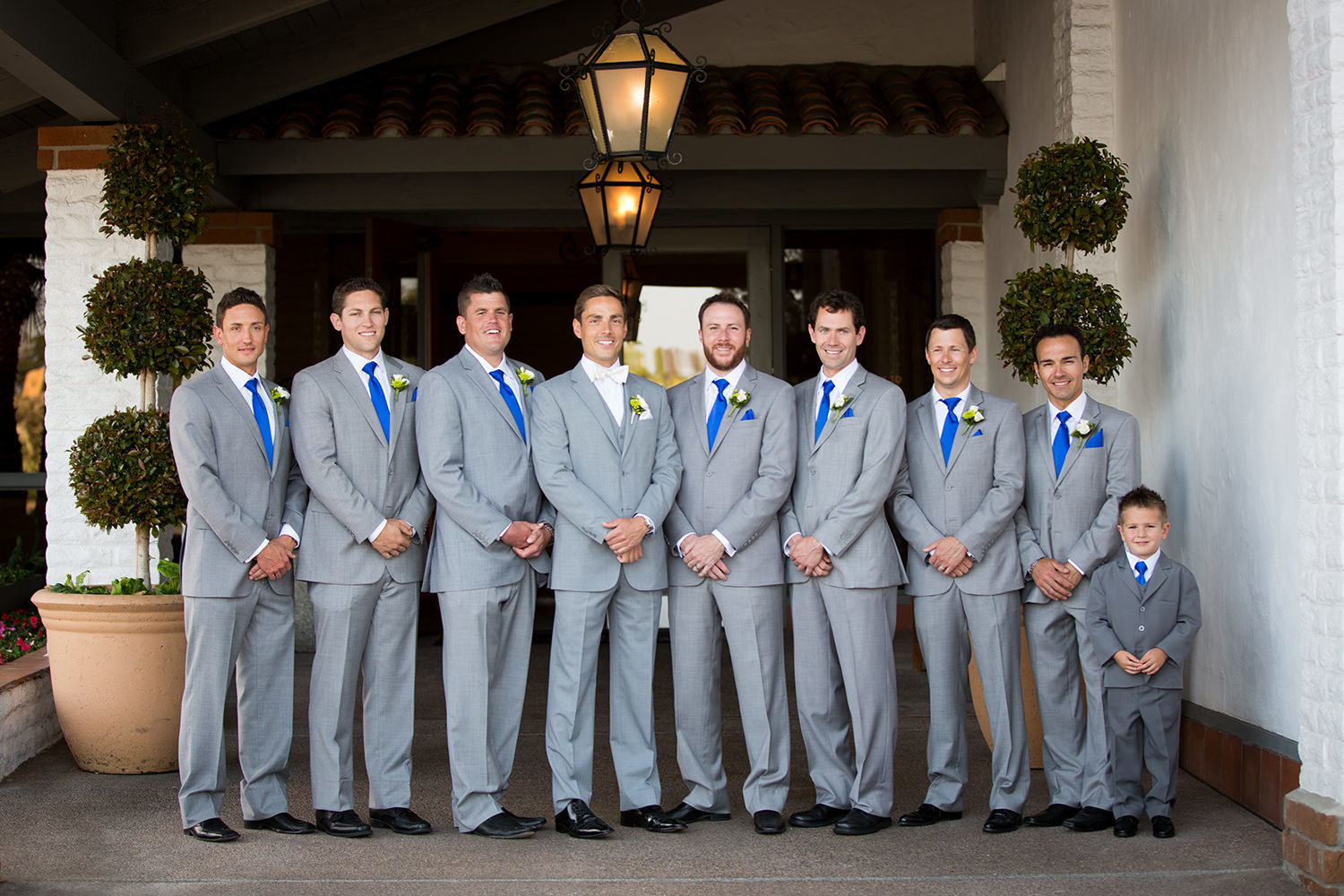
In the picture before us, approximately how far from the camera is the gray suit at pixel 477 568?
4344 mm

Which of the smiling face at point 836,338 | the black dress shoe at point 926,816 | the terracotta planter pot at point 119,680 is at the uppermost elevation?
the smiling face at point 836,338

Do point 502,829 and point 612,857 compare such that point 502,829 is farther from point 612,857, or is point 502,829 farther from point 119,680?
point 119,680

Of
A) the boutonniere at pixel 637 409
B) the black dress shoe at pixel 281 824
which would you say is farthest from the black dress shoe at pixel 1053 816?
the black dress shoe at pixel 281 824

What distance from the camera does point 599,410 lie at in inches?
176

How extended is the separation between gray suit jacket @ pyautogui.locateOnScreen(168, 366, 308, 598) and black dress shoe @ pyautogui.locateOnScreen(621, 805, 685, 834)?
1.44 m

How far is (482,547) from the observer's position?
4.35 metres

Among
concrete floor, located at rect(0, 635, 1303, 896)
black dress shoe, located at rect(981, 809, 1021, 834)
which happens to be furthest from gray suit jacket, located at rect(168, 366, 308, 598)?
black dress shoe, located at rect(981, 809, 1021, 834)

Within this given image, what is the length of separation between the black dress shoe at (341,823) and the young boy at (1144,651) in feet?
8.31

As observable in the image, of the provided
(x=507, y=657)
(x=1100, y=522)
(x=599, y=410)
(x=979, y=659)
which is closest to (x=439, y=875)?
(x=507, y=657)

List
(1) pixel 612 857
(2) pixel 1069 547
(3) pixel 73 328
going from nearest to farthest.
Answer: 1. (1) pixel 612 857
2. (2) pixel 1069 547
3. (3) pixel 73 328

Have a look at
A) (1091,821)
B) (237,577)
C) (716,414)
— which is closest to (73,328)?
(237,577)

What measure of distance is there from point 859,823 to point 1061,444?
1.53 meters

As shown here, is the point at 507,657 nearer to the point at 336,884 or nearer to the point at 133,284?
the point at 336,884

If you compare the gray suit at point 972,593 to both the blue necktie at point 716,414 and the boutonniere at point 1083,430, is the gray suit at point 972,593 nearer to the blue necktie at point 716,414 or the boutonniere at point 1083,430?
→ the boutonniere at point 1083,430
